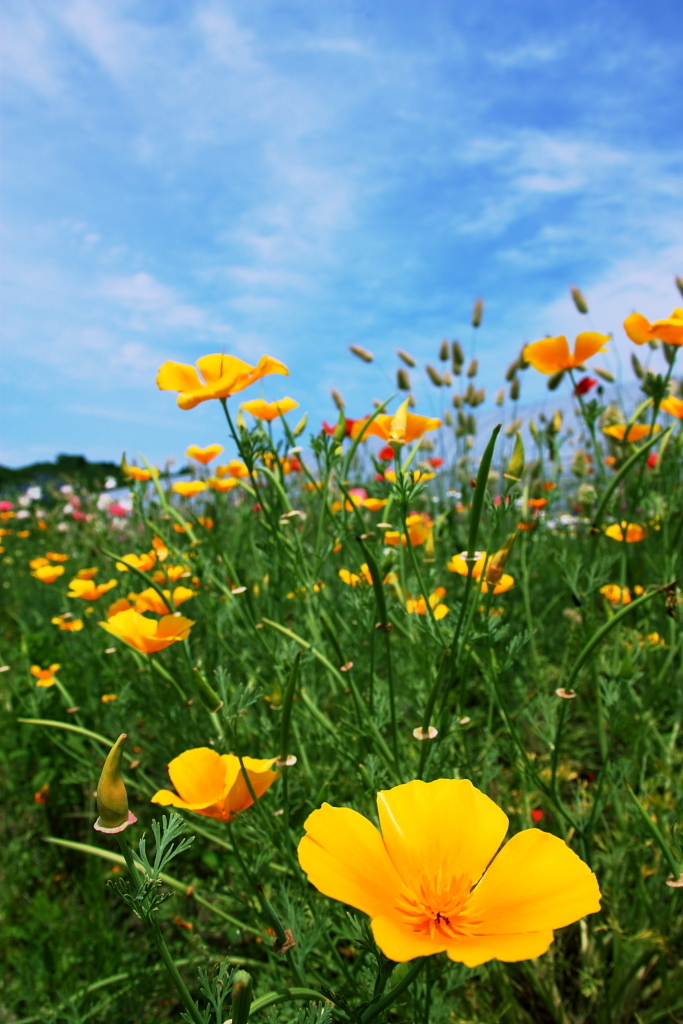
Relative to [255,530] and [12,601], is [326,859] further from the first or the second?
[12,601]

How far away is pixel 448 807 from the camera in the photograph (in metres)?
0.65

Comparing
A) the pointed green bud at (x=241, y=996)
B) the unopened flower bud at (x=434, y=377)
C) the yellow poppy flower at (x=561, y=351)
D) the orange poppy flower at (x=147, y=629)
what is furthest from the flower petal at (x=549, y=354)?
the unopened flower bud at (x=434, y=377)

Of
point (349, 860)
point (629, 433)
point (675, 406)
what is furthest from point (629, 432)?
point (349, 860)

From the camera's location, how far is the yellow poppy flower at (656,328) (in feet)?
4.03

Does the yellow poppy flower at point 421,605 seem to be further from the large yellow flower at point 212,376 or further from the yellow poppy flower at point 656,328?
the yellow poppy flower at point 656,328

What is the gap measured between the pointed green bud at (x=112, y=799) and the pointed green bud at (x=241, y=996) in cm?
19

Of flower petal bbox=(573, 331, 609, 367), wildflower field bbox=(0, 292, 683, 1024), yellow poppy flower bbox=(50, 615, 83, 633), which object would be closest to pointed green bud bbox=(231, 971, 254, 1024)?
wildflower field bbox=(0, 292, 683, 1024)

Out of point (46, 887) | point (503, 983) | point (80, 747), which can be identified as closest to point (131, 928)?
point (46, 887)

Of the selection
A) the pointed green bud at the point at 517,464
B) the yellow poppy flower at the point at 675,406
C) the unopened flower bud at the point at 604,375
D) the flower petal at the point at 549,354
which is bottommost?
the pointed green bud at the point at 517,464

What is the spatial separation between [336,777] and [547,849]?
1172 millimetres

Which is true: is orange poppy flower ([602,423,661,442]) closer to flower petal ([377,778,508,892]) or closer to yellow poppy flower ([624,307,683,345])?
yellow poppy flower ([624,307,683,345])

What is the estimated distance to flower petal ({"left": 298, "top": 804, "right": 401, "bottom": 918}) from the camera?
0.53 metres

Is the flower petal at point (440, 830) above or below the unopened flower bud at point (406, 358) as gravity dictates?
below

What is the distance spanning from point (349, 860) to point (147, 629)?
29.0 inches
